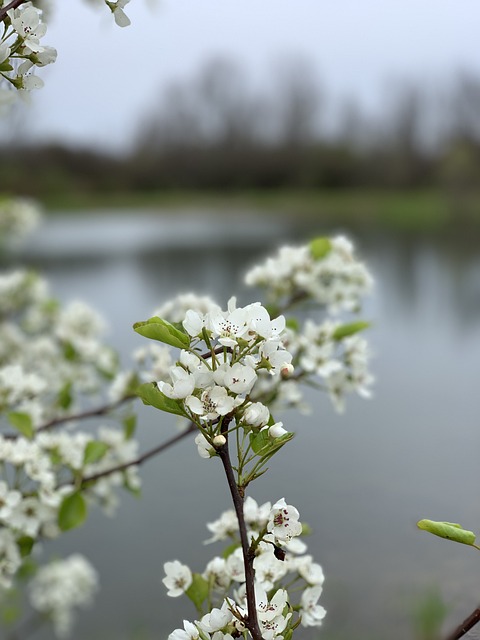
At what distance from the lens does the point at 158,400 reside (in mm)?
500

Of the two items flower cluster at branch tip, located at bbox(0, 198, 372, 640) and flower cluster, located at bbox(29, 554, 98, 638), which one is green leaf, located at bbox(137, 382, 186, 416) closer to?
flower cluster at branch tip, located at bbox(0, 198, 372, 640)

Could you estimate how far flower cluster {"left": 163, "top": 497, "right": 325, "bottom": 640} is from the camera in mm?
471

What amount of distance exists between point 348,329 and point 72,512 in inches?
16.9

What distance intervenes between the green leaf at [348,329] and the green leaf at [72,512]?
0.40 m

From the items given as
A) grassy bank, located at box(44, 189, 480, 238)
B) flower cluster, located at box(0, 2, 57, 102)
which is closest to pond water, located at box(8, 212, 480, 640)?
flower cluster, located at box(0, 2, 57, 102)

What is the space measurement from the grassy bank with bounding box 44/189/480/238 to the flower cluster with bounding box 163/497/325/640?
16.8 metres

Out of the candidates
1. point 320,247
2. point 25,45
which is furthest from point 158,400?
point 320,247

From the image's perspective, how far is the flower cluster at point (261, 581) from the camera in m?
0.47

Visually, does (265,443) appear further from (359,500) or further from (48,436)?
(359,500)

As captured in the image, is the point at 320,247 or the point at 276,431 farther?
the point at 320,247

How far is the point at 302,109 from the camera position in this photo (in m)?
27.8

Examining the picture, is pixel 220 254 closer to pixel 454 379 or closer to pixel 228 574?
pixel 454 379

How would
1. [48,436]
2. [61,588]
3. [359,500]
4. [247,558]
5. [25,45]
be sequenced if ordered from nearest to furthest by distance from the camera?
[247,558], [25,45], [48,436], [61,588], [359,500]

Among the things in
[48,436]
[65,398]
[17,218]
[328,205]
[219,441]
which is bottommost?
[219,441]
